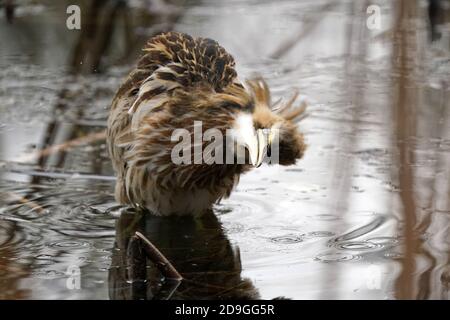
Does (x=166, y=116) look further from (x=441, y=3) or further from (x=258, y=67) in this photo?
(x=441, y=3)

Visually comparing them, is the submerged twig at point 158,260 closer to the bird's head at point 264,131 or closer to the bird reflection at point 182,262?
the bird reflection at point 182,262

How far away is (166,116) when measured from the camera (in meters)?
4.72

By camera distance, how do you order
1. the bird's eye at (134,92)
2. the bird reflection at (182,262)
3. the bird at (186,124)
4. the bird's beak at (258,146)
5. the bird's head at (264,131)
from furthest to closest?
the bird's eye at (134,92), the bird at (186,124), the bird's head at (264,131), the bird's beak at (258,146), the bird reflection at (182,262)

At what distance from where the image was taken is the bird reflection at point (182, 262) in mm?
3832

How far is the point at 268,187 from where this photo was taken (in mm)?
5285

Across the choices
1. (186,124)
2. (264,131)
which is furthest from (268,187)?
(264,131)

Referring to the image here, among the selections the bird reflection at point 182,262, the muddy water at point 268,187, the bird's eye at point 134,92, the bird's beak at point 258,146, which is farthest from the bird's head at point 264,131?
the bird's eye at point 134,92

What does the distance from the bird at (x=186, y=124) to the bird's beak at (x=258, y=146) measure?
0.04ft

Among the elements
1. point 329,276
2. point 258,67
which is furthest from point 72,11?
point 329,276

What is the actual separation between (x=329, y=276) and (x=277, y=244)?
0.61 metres

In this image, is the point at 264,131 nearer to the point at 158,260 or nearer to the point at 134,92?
the point at 158,260

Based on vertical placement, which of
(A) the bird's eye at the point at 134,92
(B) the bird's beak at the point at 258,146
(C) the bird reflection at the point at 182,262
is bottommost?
(C) the bird reflection at the point at 182,262
